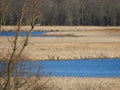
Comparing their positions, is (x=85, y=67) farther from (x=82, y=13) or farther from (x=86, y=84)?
(x=82, y=13)

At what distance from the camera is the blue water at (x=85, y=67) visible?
2489cm

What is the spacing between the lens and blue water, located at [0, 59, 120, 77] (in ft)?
81.7

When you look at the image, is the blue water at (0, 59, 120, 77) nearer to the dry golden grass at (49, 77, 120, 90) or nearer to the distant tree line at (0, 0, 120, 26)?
the dry golden grass at (49, 77, 120, 90)

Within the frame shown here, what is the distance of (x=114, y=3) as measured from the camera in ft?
421

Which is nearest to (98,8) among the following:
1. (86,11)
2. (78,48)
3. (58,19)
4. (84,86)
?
(86,11)

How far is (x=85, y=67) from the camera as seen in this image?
28.0 m

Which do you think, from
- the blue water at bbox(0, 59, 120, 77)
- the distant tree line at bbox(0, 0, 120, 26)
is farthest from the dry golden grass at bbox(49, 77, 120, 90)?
the distant tree line at bbox(0, 0, 120, 26)

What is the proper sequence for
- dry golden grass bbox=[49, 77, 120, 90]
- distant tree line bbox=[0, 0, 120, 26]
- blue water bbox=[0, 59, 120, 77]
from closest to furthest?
dry golden grass bbox=[49, 77, 120, 90] → blue water bbox=[0, 59, 120, 77] → distant tree line bbox=[0, 0, 120, 26]

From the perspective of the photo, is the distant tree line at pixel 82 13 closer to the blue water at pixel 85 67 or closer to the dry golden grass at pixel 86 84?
the blue water at pixel 85 67

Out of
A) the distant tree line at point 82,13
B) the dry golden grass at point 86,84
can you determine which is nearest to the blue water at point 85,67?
the dry golden grass at point 86,84

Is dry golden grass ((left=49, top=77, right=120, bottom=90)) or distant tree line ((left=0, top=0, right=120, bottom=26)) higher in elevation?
dry golden grass ((left=49, top=77, right=120, bottom=90))

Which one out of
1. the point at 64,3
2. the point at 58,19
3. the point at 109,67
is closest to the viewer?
the point at 109,67

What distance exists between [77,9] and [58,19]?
27.8 ft

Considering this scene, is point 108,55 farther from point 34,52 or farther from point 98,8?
point 98,8
